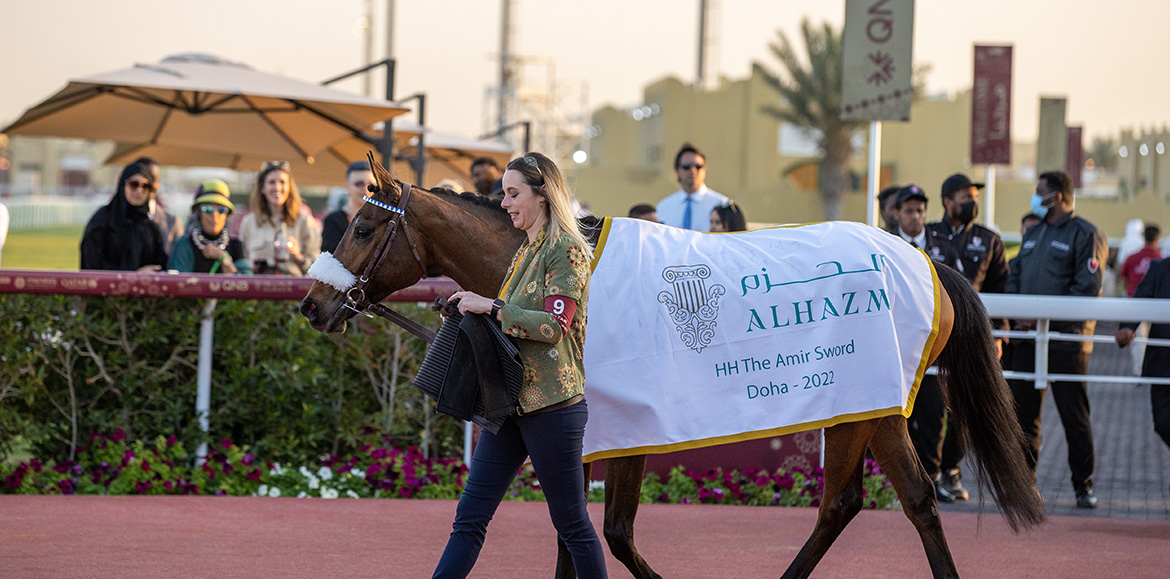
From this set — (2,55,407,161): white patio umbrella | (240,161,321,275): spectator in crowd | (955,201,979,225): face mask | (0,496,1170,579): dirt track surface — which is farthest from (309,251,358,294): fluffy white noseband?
(2,55,407,161): white patio umbrella

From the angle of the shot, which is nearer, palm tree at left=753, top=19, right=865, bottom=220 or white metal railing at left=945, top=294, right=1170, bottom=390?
white metal railing at left=945, top=294, right=1170, bottom=390

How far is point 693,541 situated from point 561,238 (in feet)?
8.41

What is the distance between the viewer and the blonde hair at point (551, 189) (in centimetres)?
368

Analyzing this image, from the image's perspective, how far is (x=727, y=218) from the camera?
7480 millimetres

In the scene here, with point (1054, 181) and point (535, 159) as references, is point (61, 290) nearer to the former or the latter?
point (535, 159)

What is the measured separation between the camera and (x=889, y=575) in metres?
5.12

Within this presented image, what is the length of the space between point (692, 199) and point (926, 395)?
8.30 ft

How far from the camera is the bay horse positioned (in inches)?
172

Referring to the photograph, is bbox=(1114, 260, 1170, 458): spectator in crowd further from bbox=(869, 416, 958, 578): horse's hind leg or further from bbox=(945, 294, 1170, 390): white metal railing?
bbox=(869, 416, 958, 578): horse's hind leg

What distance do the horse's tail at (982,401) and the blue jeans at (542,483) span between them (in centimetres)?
204

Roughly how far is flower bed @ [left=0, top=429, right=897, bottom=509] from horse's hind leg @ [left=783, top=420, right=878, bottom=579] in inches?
81.3

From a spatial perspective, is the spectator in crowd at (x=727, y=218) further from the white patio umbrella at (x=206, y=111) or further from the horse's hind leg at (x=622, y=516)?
the white patio umbrella at (x=206, y=111)

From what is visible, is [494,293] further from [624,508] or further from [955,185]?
[955,185]

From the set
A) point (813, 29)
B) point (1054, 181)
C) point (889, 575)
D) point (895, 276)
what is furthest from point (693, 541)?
point (813, 29)
